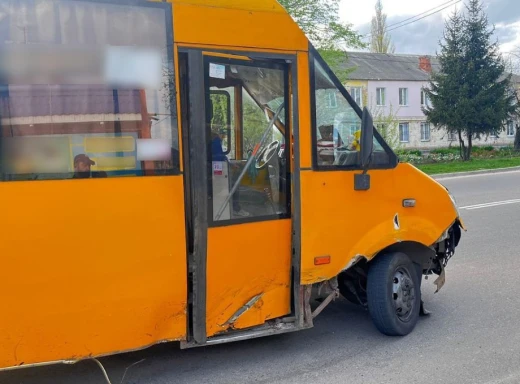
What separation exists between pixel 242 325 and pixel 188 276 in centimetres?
61

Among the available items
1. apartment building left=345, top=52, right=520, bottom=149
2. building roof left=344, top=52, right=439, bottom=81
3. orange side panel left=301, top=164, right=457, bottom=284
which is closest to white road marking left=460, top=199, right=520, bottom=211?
orange side panel left=301, top=164, right=457, bottom=284

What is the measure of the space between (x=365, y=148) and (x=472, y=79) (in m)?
30.6

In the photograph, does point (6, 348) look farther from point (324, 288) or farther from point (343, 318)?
point (343, 318)

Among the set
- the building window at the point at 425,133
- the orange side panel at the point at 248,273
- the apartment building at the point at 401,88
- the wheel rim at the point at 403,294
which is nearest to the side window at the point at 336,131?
the orange side panel at the point at 248,273

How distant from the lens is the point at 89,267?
12.0 feet

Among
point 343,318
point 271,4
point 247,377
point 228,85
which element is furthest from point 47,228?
point 343,318

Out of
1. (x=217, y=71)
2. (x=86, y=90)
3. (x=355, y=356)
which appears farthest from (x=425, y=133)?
(x=86, y=90)

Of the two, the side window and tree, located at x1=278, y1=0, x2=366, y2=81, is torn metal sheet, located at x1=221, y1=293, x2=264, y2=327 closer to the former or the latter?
the side window

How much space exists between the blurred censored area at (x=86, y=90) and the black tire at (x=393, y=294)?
83.1 inches

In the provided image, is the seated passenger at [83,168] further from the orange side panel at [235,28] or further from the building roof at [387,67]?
the building roof at [387,67]

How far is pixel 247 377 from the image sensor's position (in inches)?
170

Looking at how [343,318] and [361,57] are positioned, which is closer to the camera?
[343,318]

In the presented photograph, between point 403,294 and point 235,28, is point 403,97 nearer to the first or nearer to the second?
point 403,294

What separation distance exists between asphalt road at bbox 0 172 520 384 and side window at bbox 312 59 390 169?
5.21 ft
